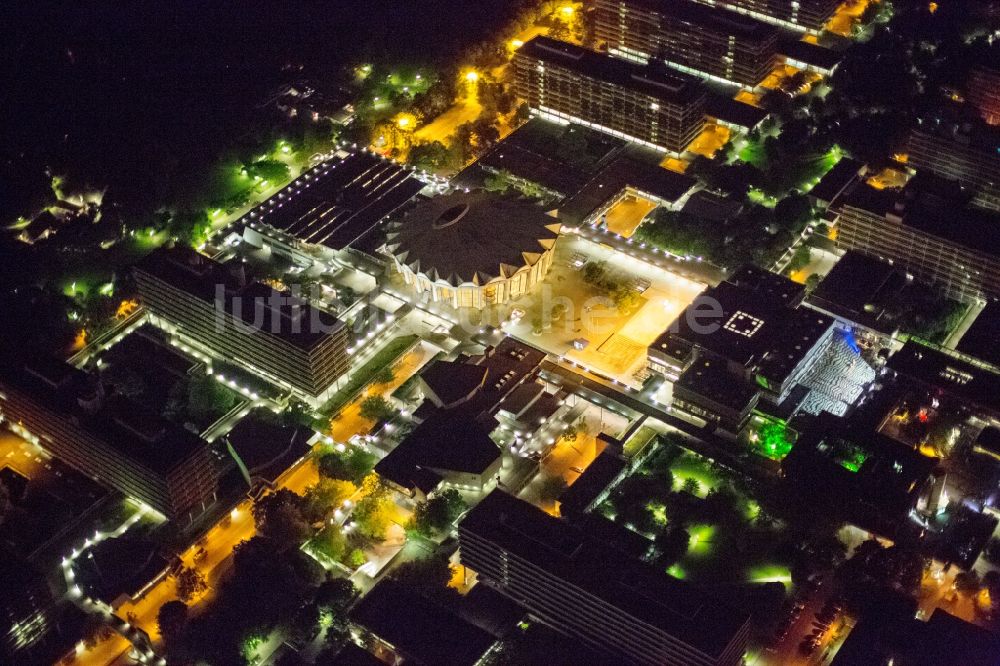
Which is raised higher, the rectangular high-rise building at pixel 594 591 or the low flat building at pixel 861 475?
the rectangular high-rise building at pixel 594 591

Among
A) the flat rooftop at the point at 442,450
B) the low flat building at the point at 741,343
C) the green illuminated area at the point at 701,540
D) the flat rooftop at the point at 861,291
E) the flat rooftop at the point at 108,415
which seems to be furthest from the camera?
the flat rooftop at the point at 861,291

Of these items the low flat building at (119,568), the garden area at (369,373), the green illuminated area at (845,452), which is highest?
the green illuminated area at (845,452)

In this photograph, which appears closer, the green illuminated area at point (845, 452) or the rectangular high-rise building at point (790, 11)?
the green illuminated area at point (845, 452)

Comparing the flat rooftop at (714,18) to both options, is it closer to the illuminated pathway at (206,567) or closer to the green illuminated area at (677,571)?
the green illuminated area at (677,571)

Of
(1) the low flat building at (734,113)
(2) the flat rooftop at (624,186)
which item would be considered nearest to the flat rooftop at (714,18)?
(1) the low flat building at (734,113)

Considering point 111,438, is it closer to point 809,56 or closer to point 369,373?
point 369,373

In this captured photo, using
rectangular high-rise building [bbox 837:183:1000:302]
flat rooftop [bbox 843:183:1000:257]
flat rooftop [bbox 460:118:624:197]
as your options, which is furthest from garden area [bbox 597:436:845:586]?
flat rooftop [bbox 460:118:624:197]

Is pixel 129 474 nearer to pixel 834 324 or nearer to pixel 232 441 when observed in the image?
pixel 232 441

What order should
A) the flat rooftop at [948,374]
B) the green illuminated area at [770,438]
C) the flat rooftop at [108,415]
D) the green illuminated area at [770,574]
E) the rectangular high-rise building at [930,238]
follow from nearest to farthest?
1. the green illuminated area at [770,574]
2. the flat rooftop at [108,415]
3. the green illuminated area at [770,438]
4. the flat rooftop at [948,374]
5. the rectangular high-rise building at [930,238]
